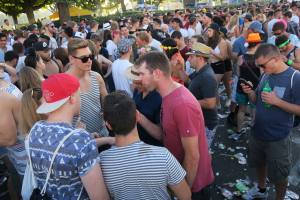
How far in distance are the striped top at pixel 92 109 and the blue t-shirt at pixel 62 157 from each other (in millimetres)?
1545

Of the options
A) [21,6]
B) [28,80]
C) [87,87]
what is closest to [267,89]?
[87,87]

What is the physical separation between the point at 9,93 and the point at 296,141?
5.09 meters

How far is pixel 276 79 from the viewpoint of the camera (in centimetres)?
377

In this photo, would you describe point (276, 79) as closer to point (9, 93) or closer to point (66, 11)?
point (9, 93)

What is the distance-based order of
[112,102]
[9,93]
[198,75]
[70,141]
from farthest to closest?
[198,75]
[9,93]
[112,102]
[70,141]

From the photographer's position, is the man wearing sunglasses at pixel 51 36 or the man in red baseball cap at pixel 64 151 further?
the man wearing sunglasses at pixel 51 36

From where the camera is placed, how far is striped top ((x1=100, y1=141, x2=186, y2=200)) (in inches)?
89.4

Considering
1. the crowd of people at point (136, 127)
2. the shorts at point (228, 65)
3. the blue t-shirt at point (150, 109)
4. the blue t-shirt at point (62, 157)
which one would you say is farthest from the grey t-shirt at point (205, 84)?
the shorts at point (228, 65)

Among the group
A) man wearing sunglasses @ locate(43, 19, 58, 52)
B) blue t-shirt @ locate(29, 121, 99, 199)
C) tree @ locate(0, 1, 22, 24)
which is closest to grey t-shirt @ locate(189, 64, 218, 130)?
blue t-shirt @ locate(29, 121, 99, 199)

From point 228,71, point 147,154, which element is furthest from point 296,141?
point 147,154

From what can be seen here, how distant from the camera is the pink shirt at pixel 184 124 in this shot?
8.84 ft

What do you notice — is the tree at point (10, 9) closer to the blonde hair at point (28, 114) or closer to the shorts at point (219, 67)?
the shorts at point (219, 67)

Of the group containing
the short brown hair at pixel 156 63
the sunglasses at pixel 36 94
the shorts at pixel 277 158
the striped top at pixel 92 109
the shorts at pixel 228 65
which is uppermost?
the short brown hair at pixel 156 63

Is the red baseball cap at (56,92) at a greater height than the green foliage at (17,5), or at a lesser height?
lesser
